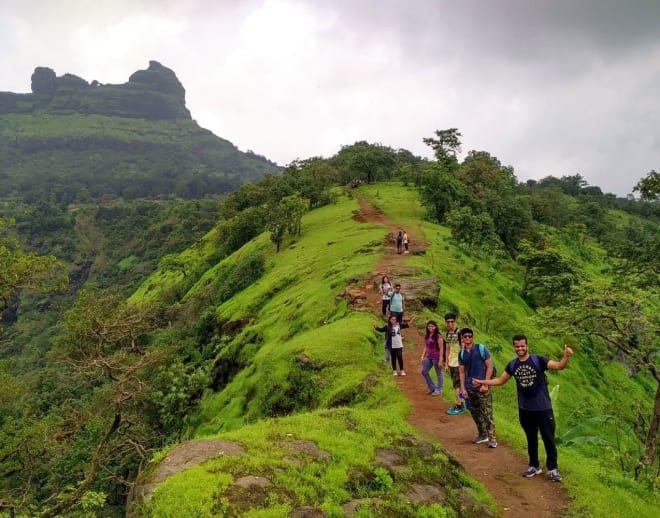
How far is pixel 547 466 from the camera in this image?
970cm

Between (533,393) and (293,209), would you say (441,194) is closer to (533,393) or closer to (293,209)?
(293,209)

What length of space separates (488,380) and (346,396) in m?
6.03

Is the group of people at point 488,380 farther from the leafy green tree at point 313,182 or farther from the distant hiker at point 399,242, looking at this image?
the leafy green tree at point 313,182

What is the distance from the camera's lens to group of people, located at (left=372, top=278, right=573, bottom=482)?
360 inches

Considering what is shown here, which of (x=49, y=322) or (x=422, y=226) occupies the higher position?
(x=422, y=226)

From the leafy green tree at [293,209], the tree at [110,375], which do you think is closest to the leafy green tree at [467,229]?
the leafy green tree at [293,209]

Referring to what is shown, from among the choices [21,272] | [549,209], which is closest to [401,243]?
[21,272]

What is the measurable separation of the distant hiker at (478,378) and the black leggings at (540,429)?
4.20 feet

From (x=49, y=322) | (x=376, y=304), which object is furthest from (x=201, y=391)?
(x=49, y=322)

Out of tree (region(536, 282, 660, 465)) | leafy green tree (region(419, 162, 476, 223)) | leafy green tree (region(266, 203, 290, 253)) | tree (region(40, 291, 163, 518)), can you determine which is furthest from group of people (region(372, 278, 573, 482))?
leafy green tree (region(419, 162, 476, 223))

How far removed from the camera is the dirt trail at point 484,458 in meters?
8.88

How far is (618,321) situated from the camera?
1417 cm

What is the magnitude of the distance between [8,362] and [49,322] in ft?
247

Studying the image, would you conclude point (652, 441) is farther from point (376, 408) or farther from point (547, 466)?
point (376, 408)
